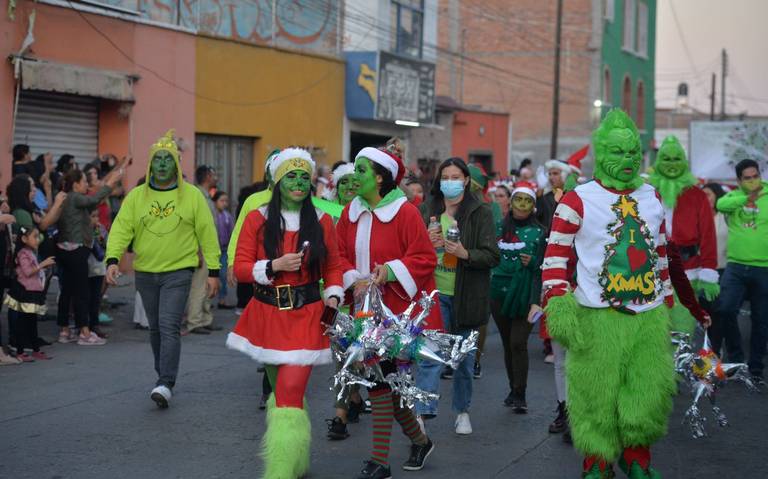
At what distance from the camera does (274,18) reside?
22000 millimetres

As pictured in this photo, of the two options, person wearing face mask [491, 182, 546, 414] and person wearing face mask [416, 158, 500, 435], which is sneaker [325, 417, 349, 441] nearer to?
person wearing face mask [416, 158, 500, 435]

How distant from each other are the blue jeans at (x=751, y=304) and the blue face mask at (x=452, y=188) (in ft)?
12.7

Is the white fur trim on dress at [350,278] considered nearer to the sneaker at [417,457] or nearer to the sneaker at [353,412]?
the sneaker at [417,457]

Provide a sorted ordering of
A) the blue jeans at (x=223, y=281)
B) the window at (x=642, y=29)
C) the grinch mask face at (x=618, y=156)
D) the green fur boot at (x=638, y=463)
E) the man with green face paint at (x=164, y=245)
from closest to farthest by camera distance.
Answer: the green fur boot at (x=638, y=463)
the grinch mask face at (x=618, y=156)
the man with green face paint at (x=164, y=245)
the blue jeans at (x=223, y=281)
the window at (x=642, y=29)

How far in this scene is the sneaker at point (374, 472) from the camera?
632 cm

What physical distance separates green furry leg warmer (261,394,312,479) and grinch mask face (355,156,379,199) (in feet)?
4.63

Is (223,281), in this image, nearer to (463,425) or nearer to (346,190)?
(346,190)

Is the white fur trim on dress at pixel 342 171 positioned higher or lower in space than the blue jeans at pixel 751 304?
higher

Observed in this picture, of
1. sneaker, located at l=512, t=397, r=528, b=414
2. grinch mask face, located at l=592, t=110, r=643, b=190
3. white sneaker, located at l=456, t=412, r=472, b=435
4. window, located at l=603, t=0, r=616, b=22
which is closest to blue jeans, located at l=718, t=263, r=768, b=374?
sneaker, located at l=512, t=397, r=528, b=414

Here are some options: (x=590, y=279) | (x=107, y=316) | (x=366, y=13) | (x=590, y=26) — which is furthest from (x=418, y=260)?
(x=590, y=26)

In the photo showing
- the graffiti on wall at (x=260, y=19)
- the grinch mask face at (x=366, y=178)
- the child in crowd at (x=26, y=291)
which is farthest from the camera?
the graffiti on wall at (x=260, y=19)

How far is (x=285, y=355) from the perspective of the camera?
6195 mm

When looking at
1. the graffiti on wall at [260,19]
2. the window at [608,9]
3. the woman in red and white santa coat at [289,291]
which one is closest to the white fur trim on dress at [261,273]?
the woman in red and white santa coat at [289,291]

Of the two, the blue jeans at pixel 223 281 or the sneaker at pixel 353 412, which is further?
the blue jeans at pixel 223 281
